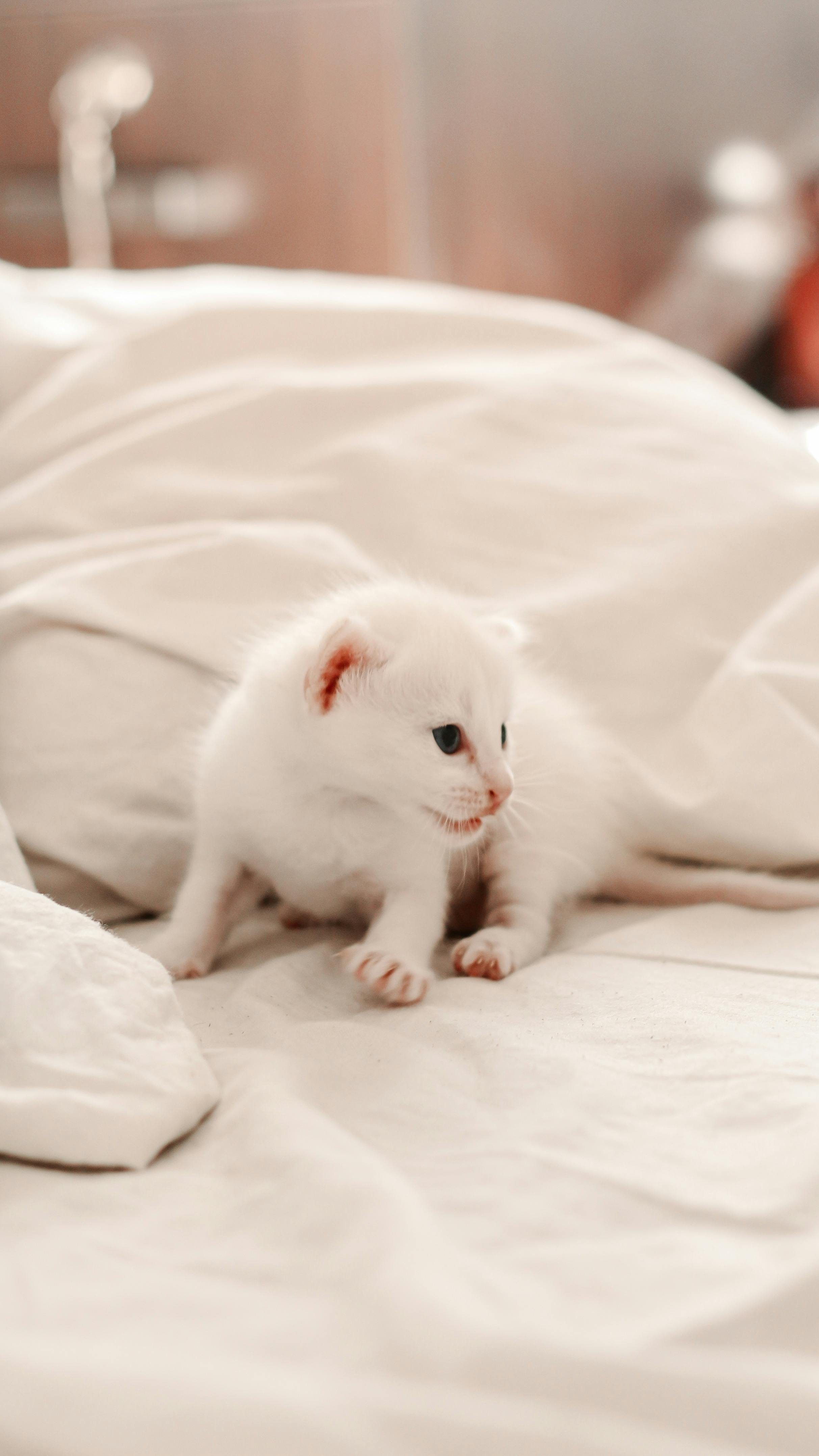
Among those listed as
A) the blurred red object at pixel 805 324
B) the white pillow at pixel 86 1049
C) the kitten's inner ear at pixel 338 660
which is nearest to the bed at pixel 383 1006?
the white pillow at pixel 86 1049

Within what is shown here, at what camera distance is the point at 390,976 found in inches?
38.2

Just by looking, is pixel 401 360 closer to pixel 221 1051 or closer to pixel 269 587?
pixel 269 587

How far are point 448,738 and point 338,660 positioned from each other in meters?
0.13

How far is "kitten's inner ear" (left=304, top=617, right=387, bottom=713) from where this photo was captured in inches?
39.2

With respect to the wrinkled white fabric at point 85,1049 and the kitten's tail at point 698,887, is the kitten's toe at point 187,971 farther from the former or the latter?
the kitten's tail at point 698,887

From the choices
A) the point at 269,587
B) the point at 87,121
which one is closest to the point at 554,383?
the point at 269,587

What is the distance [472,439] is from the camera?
1520 millimetres

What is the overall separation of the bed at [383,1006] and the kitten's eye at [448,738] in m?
0.21

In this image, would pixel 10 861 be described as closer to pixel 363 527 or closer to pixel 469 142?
pixel 363 527

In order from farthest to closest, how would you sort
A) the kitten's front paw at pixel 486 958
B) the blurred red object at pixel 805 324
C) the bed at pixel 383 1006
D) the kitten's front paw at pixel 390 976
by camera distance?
1. the blurred red object at pixel 805 324
2. the kitten's front paw at pixel 486 958
3. the kitten's front paw at pixel 390 976
4. the bed at pixel 383 1006

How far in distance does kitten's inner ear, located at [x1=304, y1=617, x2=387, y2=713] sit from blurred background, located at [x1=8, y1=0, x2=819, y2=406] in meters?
2.90

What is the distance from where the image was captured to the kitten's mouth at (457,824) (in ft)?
3.48

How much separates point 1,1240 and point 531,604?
3.13 ft

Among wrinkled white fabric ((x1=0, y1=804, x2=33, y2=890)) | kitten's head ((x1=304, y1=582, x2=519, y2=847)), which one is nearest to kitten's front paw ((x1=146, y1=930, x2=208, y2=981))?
wrinkled white fabric ((x1=0, y1=804, x2=33, y2=890))
